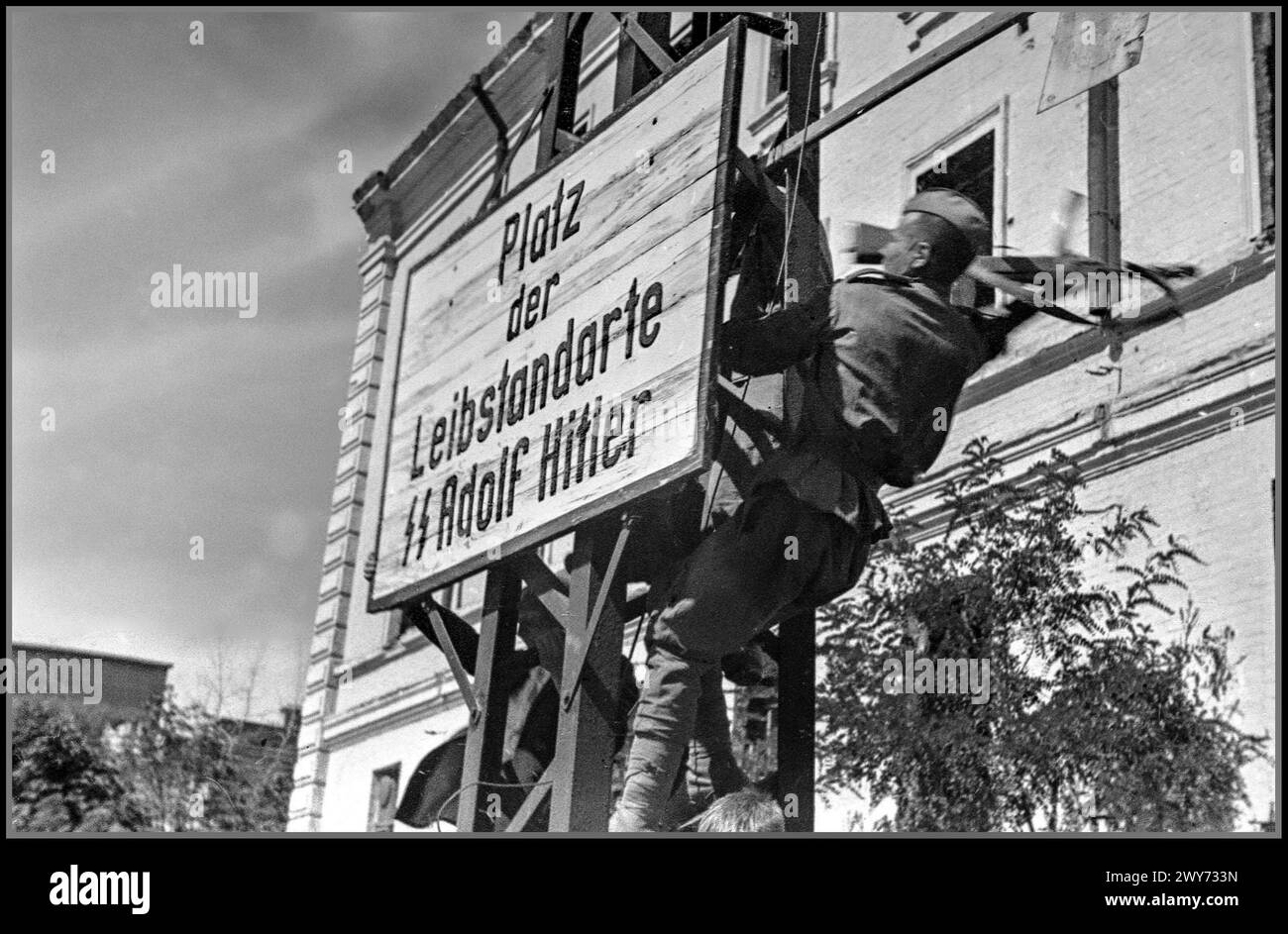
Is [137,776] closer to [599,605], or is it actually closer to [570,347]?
[570,347]

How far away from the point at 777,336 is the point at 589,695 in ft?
5.01

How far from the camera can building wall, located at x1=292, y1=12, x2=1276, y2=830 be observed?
8.47m

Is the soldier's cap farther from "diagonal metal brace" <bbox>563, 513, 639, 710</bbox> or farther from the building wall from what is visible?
the building wall

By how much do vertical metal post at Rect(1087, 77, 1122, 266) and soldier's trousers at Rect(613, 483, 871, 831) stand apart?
395 cm

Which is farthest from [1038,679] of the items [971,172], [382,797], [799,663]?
[382,797]

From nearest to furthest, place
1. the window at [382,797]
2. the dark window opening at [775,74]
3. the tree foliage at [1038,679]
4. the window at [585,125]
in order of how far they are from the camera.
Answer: the tree foliage at [1038,679], the window at [585,125], the dark window opening at [775,74], the window at [382,797]

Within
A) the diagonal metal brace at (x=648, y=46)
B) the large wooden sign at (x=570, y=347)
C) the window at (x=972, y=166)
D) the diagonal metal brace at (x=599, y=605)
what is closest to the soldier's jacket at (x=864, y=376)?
the large wooden sign at (x=570, y=347)

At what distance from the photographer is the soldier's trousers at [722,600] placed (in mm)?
6359

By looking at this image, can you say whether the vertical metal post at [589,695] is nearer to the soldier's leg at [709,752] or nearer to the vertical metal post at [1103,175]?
the soldier's leg at [709,752]

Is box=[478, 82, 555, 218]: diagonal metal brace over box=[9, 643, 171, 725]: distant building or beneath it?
over

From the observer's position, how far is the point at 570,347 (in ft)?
23.5

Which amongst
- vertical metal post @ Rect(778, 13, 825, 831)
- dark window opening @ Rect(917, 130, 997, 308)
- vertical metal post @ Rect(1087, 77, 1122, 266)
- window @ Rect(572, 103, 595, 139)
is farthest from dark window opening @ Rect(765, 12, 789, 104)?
vertical metal post @ Rect(778, 13, 825, 831)

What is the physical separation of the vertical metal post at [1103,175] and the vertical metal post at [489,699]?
4.21m
